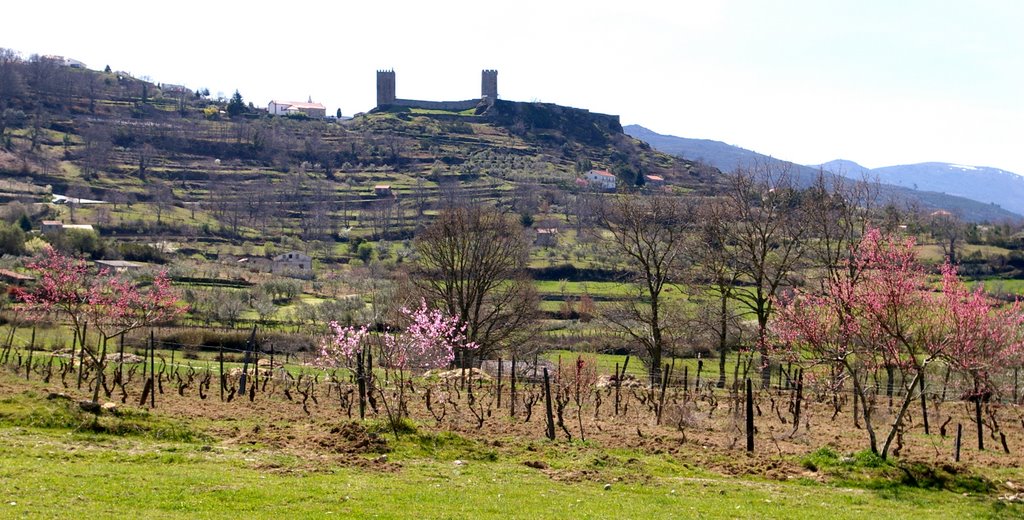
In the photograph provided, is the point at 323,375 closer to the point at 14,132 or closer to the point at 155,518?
the point at 155,518

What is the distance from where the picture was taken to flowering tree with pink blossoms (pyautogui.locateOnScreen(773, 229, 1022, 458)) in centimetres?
1634

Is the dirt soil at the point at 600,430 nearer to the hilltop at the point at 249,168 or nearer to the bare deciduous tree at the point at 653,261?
the bare deciduous tree at the point at 653,261

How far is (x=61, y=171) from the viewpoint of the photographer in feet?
430

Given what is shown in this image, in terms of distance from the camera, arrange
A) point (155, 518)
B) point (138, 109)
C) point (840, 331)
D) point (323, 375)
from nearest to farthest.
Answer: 1. point (155, 518)
2. point (840, 331)
3. point (323, 375)
4. point (138, 109)

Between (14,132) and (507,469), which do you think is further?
(14,132)

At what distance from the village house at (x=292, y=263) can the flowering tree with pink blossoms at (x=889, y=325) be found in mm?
75647

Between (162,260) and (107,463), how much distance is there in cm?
7732

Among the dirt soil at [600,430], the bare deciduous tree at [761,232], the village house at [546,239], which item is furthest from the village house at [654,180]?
the dirt soil at [600,430]

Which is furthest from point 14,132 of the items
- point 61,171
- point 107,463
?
point 107,463

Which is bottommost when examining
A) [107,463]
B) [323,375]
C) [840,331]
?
[323,375]

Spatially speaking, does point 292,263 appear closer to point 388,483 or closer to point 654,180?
point 388,483

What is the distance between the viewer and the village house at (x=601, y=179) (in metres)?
162

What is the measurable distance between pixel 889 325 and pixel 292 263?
82.3m

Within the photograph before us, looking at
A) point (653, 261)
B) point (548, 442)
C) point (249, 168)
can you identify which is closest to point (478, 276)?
point (653, 261)
